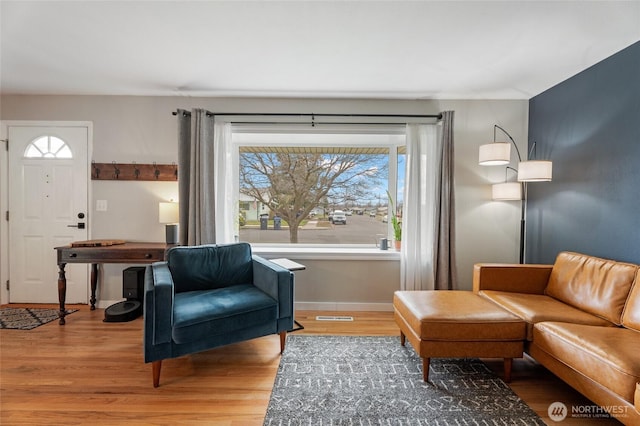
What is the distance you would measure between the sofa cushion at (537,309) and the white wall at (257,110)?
98 cm

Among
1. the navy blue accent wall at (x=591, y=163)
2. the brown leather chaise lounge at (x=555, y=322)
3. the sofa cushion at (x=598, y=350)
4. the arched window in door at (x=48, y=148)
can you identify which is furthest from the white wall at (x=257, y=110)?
the sofa cushion at (x=598, y=350)

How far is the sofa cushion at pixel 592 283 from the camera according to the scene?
206cm

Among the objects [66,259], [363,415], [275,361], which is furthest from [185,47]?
[363,415]

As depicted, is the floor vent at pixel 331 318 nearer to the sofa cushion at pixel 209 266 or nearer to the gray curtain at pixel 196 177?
the sofa cushion at pixel 209 266

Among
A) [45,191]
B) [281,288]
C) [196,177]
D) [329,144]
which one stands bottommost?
[281,288]

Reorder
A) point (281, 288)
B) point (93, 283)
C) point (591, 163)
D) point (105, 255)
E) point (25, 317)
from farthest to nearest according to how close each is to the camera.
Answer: point (93, 283) → point (25, 317) → point (105, 255) → point (591, 163) → point (281, 288)

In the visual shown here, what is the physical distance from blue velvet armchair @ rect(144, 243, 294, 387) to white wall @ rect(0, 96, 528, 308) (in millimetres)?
1086

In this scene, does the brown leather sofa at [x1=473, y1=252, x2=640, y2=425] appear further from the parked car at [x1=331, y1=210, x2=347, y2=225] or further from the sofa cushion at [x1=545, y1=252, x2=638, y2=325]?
the parked car at [x1=331, y1=210, x2=347, y2=225]

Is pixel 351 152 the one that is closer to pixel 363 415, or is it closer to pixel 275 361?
pixel 275 361

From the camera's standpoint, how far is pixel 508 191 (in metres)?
3.06

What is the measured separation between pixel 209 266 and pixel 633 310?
3.01m

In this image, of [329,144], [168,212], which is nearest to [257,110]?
[329,144]

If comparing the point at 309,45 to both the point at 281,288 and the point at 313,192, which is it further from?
the point at 281,288

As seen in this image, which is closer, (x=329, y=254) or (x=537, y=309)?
(x=537, y=309)
